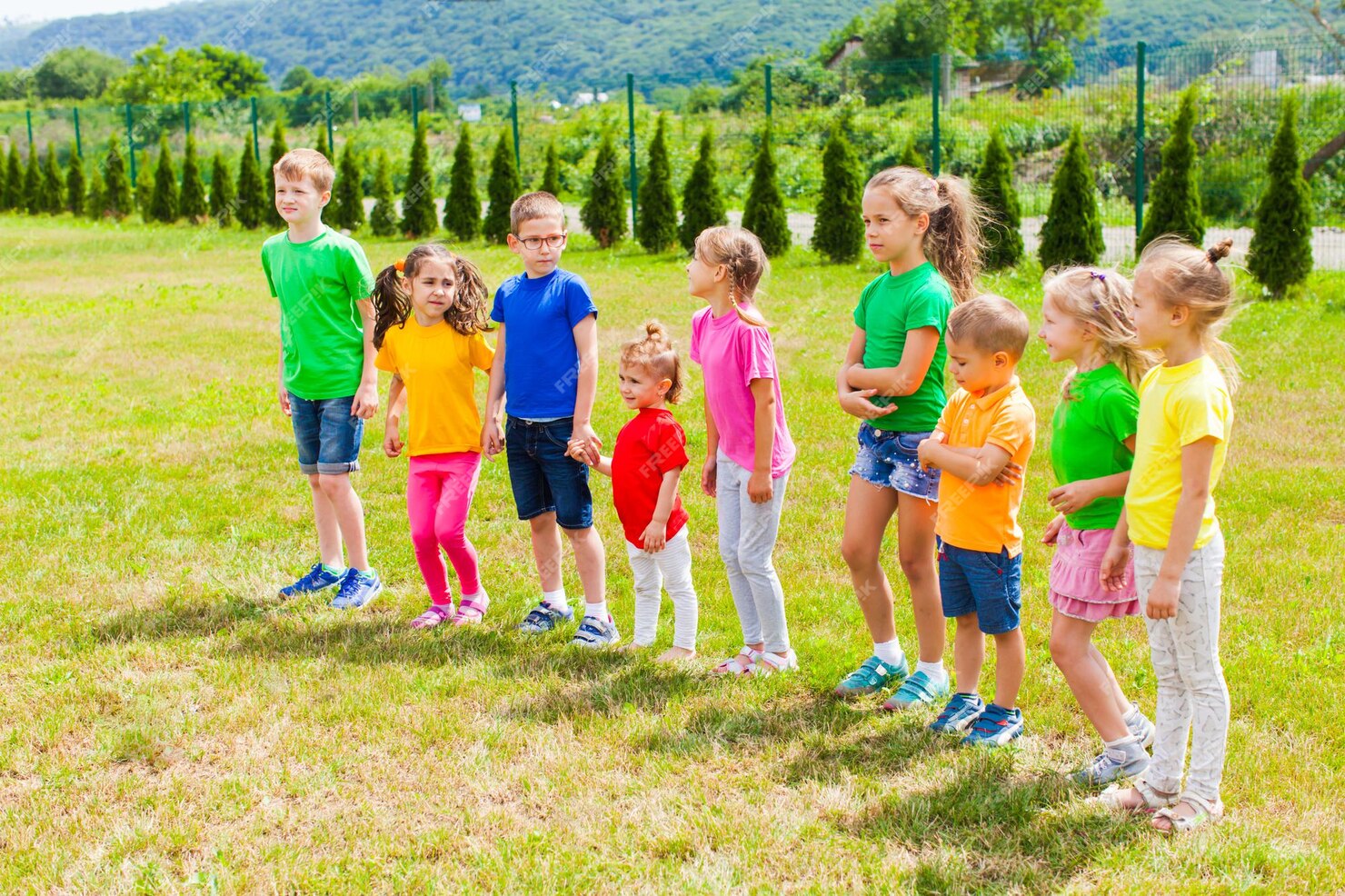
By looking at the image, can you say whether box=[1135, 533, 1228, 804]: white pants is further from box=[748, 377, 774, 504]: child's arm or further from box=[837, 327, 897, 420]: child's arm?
box=[748, 377, 774, 504]: child's arm

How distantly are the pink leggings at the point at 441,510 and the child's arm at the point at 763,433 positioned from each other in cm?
140

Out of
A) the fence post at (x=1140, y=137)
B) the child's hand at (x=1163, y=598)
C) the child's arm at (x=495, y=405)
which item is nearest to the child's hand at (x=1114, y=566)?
the child's hand at (x=1163, y=598)

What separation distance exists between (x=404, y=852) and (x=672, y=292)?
1126 centimetres

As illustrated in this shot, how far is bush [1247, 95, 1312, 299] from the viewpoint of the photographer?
12.2 meters

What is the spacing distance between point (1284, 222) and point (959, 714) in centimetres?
1057

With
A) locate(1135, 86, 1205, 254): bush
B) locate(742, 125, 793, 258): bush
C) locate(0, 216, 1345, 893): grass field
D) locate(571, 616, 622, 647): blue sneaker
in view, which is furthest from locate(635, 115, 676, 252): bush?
locate(571, 616, 622, 647): blue sneaker

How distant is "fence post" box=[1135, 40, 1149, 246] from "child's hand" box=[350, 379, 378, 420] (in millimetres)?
12215

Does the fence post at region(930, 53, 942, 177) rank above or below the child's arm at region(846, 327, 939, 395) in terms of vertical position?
above

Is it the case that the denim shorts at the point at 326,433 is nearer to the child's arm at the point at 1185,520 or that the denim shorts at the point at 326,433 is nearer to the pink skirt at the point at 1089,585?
the pink skirt at the point at 1089,585

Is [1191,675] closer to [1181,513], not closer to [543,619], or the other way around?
[1181,513]

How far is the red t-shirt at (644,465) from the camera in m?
4.32

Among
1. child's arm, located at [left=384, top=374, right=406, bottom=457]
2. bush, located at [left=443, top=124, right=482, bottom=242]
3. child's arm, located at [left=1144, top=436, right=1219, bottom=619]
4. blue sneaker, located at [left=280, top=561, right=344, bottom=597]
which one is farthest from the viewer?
bush, located at [left=443, top=124, right=482, bottom=242]

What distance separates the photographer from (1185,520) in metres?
2.91

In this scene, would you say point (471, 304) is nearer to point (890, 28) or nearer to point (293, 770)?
point (293, 770)
